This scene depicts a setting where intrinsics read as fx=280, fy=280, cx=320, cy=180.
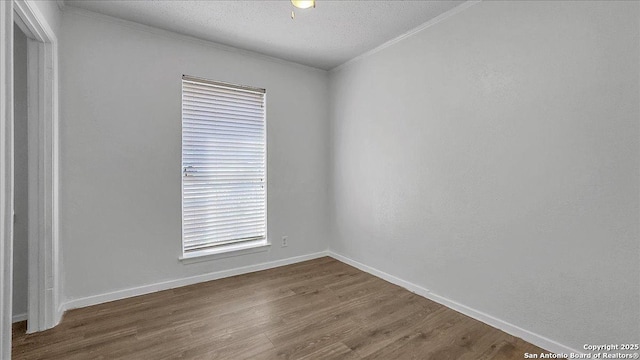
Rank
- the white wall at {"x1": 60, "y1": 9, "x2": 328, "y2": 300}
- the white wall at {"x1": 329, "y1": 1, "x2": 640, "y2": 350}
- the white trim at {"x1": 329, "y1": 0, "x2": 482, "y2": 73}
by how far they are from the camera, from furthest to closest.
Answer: the white wall at {"x1": 60, "y1": 9, "x2": 328, "y2": 300}
the white trim at {"x1": 329, "y1": 0, "x2": 482, "y2": 73}
the white wall at {"x1": 329, "y1": 1, "x2": 640, "y2": 350}

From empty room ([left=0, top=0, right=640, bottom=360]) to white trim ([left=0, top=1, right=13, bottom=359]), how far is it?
13mm

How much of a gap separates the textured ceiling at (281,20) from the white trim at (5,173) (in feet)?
4.31

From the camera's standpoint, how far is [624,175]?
5.40ft

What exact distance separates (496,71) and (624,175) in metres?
1.08

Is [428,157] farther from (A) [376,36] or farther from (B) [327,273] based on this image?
(B) [327,273]

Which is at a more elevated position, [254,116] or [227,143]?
[254,116]

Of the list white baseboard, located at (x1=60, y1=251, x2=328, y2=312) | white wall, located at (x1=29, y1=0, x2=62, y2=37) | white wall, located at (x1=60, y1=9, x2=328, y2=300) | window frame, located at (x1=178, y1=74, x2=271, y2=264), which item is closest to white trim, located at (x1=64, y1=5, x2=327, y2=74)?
white wall, located at (x1=60, y1=9, x2=328, y2=300)

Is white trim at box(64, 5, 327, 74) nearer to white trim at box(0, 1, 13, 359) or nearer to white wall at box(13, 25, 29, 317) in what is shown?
white wall at box(13, 25, 29, 317)

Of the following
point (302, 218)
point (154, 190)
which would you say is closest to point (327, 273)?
point (302, 218)

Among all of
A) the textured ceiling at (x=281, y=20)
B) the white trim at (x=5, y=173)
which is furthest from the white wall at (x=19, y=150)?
the white trim at (x=5, y=173)

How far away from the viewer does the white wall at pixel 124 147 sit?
2496 millimetres

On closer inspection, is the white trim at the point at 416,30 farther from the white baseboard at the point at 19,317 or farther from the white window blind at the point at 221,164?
the white baseboard at the point at 19,317

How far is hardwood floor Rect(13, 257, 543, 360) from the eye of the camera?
1922 millimetres

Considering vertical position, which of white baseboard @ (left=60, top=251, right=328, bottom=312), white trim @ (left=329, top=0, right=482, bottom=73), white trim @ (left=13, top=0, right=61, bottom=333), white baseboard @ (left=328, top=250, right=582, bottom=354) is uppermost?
white trim @ (left=329, top=0, right=482, bottom=73)
